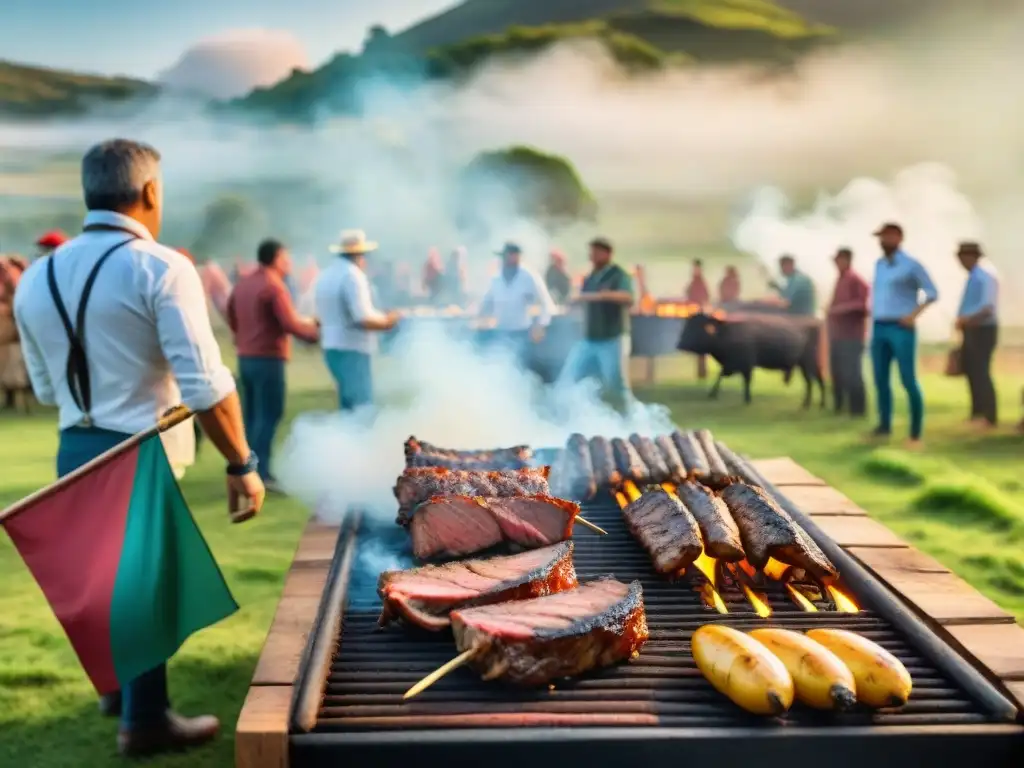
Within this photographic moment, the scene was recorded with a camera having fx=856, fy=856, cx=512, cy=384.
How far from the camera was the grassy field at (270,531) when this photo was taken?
3.88 meters

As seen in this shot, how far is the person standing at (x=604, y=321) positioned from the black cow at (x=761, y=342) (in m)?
2.62

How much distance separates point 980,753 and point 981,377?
9759 millimetres

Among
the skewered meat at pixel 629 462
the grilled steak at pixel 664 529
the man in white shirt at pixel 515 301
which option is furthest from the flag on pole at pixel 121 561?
the man in white shirt at pixel 515 301

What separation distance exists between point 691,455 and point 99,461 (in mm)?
2925

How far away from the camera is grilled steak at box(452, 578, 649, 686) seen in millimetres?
2400

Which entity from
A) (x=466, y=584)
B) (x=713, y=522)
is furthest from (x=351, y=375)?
(x=466, y=584)

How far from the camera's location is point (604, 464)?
14.5ft

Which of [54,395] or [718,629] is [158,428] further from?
[718,629]

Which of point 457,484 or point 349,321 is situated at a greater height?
point 349,321

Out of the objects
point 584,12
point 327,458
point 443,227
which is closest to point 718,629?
point 327,458

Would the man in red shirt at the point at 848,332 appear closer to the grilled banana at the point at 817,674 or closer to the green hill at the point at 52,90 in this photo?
the grilled banana at the point at 817,674

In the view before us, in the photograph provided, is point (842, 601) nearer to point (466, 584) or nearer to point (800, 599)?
point (800, 599)

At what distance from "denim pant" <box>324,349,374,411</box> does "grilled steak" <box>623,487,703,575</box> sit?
4.56 meters

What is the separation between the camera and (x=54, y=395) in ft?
11.2
